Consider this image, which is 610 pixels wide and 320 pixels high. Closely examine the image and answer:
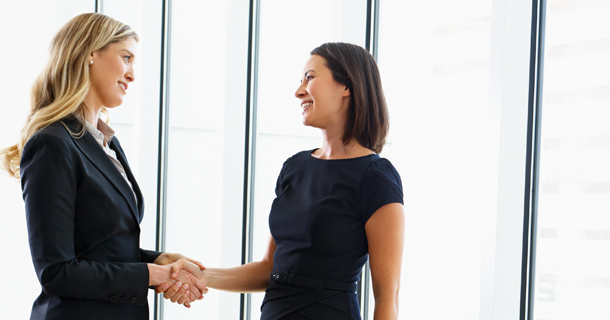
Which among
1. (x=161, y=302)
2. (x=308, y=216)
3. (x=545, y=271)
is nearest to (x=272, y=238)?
(x=308, y=216)

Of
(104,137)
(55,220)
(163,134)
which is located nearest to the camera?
(55,220)

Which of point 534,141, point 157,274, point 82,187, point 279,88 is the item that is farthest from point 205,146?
point 534,141

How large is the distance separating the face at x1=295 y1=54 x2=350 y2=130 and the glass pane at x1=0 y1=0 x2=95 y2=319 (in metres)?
3.25

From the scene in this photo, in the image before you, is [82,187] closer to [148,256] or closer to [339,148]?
[148,256]

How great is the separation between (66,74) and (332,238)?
107 cm

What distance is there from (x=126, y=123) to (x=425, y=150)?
3.08 m

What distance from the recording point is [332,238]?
161 centimetres

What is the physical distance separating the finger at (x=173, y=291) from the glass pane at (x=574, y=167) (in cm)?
131

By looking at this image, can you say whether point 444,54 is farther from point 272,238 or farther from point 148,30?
point 148,30

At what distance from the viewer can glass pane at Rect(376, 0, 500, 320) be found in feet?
5.99

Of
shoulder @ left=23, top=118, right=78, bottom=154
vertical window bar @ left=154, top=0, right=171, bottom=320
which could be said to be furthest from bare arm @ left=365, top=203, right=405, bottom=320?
vertical window bar @ left=154, top=0, right=171, bottom=320

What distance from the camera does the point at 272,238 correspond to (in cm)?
196

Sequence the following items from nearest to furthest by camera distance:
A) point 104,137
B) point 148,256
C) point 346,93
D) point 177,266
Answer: point 346,93
point 104,137
point 177,266
point 148,256

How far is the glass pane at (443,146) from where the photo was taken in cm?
183
